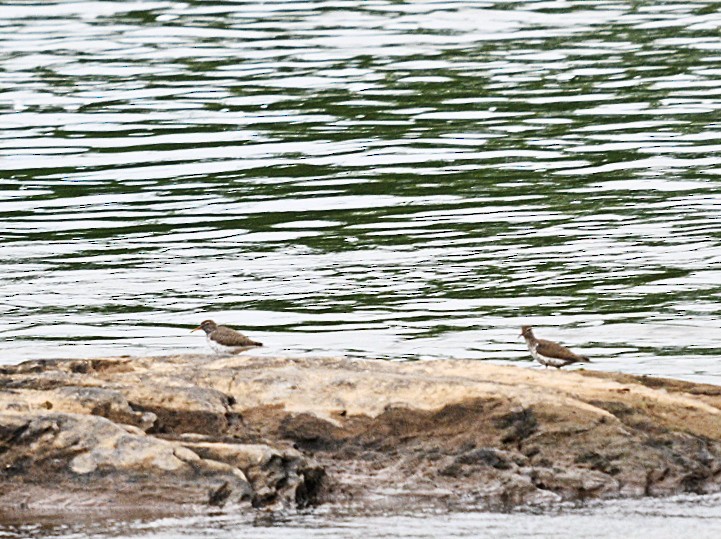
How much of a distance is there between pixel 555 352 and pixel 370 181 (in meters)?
11.0

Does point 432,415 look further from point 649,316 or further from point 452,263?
point 452,263

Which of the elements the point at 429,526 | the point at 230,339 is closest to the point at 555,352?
the point at 230,339

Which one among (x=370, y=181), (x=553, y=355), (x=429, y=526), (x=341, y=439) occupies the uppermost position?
(x=341, y=439)

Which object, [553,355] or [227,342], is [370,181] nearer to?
[227,342]

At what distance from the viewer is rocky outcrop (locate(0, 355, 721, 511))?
35.3 feet

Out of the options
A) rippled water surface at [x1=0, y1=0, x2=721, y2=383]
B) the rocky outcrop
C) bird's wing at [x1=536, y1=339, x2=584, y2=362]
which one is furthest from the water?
the rocky outcrop

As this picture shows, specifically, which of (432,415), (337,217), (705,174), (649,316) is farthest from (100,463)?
(705,174)

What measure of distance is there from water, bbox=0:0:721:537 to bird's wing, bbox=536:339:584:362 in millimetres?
1853

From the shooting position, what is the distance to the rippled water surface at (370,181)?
57.9 feet

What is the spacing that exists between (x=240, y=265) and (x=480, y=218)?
12.0 ft

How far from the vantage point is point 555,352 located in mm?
13812

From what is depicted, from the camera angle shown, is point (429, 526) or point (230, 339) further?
point (230, 339)

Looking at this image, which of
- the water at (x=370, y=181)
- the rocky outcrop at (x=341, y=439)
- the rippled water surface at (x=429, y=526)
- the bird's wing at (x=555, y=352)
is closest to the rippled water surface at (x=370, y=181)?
the water at (x=370, y=181)

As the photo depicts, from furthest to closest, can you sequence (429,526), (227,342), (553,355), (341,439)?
(227,342)
(553,355)
(341,439)
(429,526)
